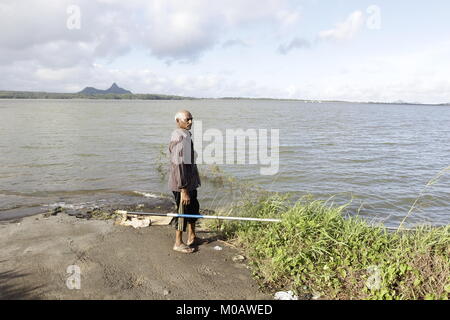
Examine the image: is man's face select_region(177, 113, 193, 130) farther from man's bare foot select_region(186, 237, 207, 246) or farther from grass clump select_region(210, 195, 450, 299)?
grass clump select_region(210, 195, 450, 299)

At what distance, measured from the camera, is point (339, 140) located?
22.6 meters

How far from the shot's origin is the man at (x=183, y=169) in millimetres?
4598

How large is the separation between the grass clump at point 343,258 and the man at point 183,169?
113 cm

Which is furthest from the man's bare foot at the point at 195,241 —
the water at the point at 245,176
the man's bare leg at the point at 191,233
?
the water at the point at 245,176

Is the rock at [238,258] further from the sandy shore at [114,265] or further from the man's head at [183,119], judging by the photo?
the man's head at [183,119]

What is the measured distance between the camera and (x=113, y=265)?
4.54 metres

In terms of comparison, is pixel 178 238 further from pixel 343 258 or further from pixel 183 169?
pixel 343 258

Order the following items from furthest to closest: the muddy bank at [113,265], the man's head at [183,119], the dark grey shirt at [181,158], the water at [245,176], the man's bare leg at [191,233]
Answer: the water at [245,176] < the man's bare leg at [191,233] < the man's head at [183,119] < the dark grey shirt at [181,158] < the muddy bank at [113,265]

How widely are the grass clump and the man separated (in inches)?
44.4

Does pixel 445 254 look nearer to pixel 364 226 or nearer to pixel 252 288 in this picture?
pixel 364 226

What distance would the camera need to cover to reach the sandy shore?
3.93 m

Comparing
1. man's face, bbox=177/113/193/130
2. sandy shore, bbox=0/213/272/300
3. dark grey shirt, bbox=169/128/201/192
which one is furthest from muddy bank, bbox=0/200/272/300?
man's face, bbox=177/113/193/130

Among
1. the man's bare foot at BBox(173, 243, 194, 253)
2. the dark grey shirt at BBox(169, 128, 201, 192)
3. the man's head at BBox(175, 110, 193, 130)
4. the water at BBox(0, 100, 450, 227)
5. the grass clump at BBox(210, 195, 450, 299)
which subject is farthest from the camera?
the water at BBox(0, 100, 450, 227)

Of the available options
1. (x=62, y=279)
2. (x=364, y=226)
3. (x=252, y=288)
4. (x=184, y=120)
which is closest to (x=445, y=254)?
(x=364, y=226)
